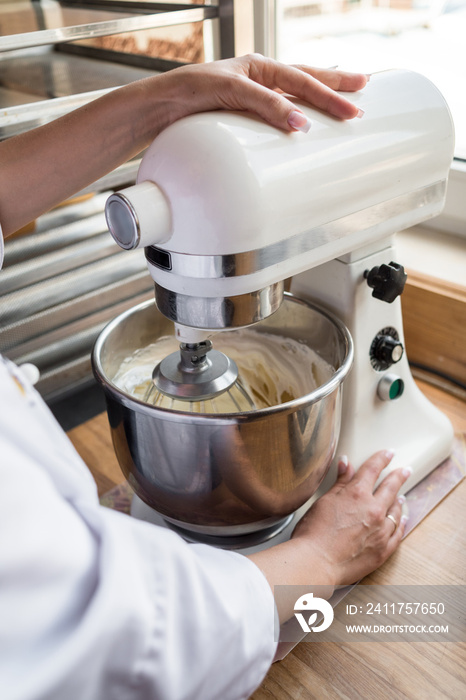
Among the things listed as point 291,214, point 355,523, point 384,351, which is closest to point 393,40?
point 384,351

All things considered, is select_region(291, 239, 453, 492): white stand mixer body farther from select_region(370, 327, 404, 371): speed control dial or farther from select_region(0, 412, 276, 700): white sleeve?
select_region(0, 412, 276, 700): white sleeve

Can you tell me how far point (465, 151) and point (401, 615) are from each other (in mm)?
901

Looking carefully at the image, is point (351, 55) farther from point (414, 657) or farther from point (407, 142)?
point (414, 657)

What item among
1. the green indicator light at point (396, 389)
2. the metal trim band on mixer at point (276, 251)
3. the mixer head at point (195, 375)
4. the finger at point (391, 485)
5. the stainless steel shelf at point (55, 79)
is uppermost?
the stainless steel shelf at point (55, 79)

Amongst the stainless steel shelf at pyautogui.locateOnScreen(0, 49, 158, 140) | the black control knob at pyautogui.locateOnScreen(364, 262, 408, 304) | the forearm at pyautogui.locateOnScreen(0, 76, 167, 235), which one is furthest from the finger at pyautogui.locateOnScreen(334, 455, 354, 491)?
the stainless steel shelf at pyautogui.locateOnScreen(0, 49, 158, 140)

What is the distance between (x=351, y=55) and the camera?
4.20 feet

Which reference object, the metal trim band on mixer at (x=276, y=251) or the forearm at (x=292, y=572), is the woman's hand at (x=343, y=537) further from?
Result: the metal trim band on mixer at (x=276, y=251)

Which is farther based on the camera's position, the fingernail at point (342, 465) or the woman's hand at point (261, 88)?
the fingernail at point (342, 465)

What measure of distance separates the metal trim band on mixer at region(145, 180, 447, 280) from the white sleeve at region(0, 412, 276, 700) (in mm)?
219

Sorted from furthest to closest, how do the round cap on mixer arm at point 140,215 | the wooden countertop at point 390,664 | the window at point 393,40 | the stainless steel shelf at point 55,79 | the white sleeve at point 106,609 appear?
the window at point 393,40
the stainless steel shelf at point 55,79
the wooden countertop at point 390,664
the round cap on mixer arm at point 140,215
the white sleeve at point 106,609

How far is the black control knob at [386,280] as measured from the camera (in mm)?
706

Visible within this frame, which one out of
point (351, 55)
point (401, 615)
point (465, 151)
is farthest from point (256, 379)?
point (351, 55)

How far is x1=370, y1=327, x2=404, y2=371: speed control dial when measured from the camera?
30.3 inches

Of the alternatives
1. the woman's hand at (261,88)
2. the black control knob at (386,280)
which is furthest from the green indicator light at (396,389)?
the woman's hand at (261,88)
